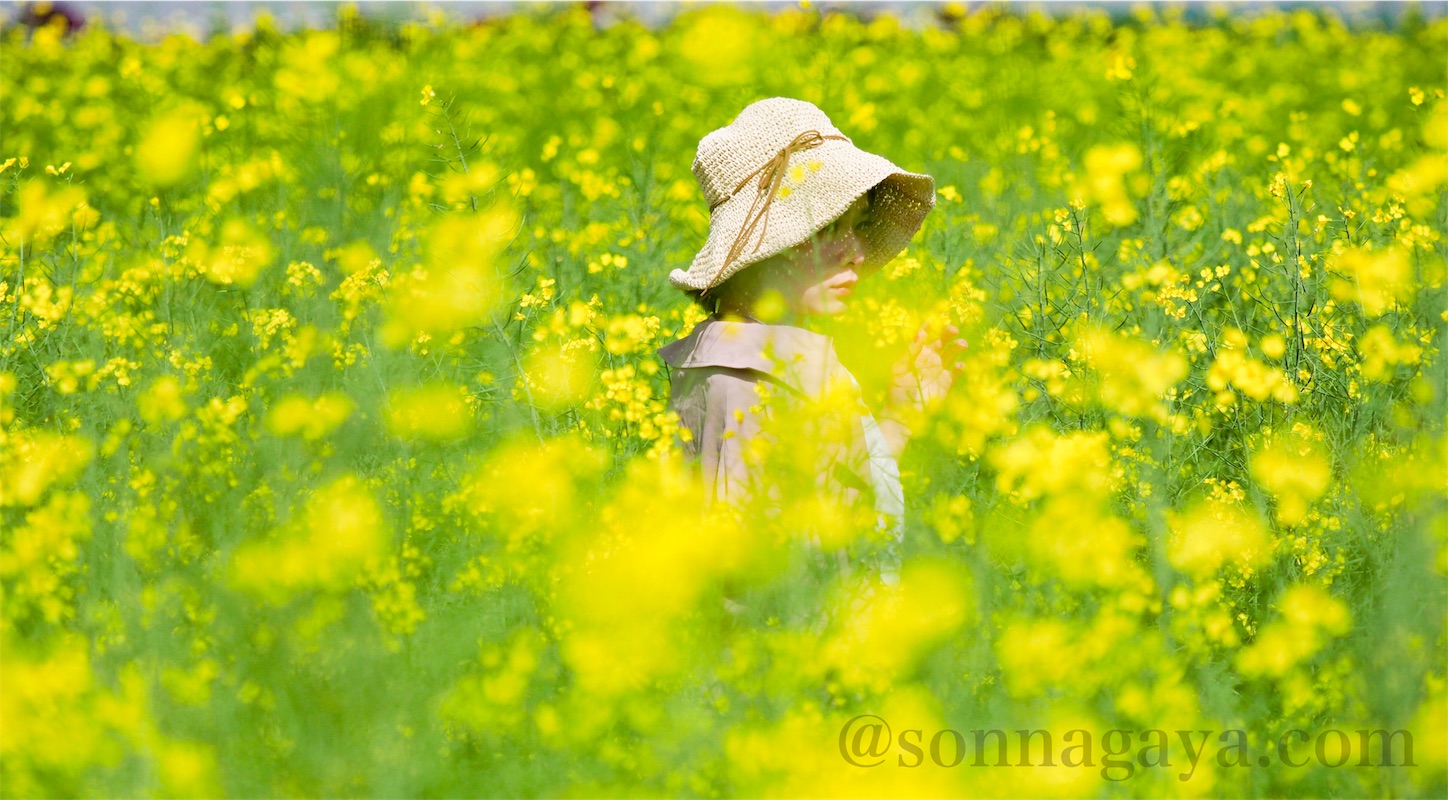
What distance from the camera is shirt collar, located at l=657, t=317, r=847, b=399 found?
1.83 m

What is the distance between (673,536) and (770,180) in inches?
30.8

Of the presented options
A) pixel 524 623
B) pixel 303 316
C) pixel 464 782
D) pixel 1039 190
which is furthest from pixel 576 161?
pixel 464 782

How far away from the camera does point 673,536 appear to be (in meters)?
1.53

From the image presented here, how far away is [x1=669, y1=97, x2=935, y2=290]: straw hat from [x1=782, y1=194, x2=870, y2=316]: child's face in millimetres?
46

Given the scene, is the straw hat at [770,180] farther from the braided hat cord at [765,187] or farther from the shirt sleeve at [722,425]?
the shirt sleeve at [722,425]

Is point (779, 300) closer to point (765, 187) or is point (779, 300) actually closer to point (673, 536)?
point (765, 187)

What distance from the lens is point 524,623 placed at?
189 cm

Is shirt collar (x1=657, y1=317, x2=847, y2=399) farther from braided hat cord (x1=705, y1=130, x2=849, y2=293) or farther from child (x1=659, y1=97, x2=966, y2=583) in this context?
braided hat cord (x1=705, y1=130, x2=849, y2=293)

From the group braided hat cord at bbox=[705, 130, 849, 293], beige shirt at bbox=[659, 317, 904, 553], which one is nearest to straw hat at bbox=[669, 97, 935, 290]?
braided hat cord at bbox=[705, 130, 849, 293]

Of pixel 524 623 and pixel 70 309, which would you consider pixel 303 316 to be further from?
pixel 524 623

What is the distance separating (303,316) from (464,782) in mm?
1525

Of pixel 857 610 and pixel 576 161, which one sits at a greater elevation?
pixel 576 161

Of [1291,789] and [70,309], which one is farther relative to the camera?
[70,309]

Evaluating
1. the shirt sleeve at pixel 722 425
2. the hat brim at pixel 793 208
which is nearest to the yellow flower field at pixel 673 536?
the shirt sleeve at pixel 722 425
